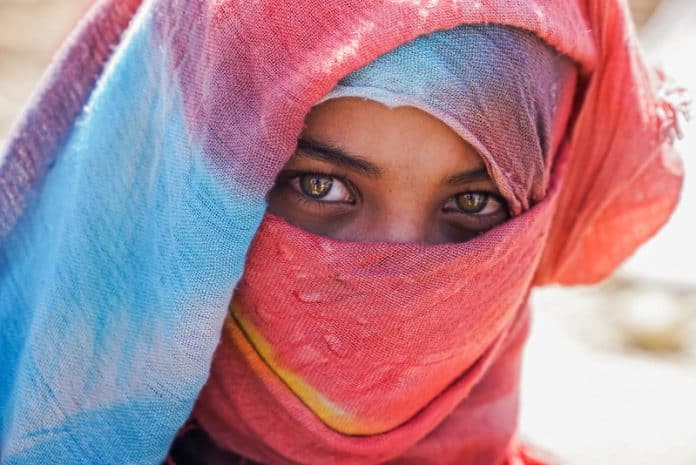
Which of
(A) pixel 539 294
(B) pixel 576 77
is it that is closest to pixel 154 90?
(B) pixel 576 77

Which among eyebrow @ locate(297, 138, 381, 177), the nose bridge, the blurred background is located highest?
eyebrow @ locate(297, 138, 381, 177)

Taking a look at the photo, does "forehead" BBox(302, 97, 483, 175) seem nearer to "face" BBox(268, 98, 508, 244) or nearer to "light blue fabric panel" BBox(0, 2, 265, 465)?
"face" BBox(268, 98, 508, 244)

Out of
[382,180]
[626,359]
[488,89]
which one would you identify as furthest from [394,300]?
[626,359]

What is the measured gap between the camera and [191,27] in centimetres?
134

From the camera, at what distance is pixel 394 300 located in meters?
1.40

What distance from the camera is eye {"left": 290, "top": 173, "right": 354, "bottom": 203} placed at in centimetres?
144

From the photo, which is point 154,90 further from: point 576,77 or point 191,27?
point 576,77

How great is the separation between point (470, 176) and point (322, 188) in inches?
9.6

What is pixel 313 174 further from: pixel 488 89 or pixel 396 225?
pixel 488 89

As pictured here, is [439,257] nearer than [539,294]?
Yes

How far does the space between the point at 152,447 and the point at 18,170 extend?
53 centimetres

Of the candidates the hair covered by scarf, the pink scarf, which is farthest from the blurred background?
the hair covered by scarf

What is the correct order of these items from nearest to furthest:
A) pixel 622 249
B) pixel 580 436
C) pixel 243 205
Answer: pixel 243 205 → pixel 622 249 → pixel 580 436

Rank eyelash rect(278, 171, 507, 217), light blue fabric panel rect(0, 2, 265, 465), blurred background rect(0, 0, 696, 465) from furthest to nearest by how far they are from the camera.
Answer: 1. blurred background rect(0, 0, 696, 465)
2. eyelash rect(278, 171, 507, 217)
3. light blue fabric panel rect(0, 2, 265, 465)
